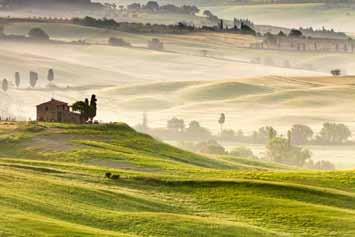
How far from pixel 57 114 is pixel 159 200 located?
2503 inches

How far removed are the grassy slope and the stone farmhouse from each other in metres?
27.0

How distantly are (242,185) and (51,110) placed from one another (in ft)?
197

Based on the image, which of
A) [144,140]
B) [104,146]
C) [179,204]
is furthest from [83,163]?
[179,204]

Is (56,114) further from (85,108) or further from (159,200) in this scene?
(159,200)

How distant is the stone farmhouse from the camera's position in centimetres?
13850

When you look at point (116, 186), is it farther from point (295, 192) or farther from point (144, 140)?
point (144, 140)

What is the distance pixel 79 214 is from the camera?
66812 mm

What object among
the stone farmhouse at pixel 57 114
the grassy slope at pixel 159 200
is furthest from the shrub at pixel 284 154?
the grassy slope at pixel 159 200

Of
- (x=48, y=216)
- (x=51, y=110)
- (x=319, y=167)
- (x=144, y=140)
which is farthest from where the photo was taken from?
(x=319, y=167)

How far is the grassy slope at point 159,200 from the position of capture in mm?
65250

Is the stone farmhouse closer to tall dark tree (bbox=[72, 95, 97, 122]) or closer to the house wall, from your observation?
the house wall

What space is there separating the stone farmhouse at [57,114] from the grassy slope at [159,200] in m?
27.0

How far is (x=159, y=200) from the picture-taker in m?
77.8

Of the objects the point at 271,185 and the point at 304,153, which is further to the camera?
the point at 304,153
